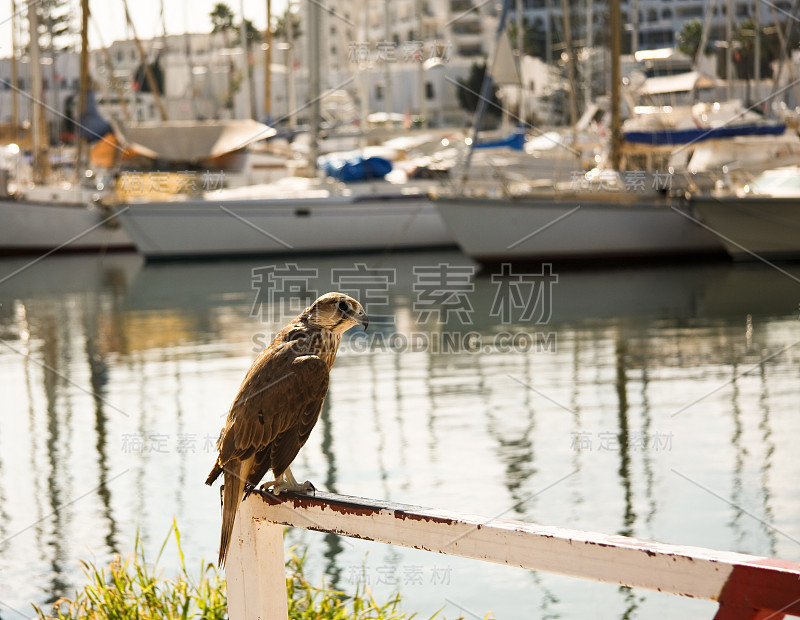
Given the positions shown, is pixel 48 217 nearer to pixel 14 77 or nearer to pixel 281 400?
pixel 14 77

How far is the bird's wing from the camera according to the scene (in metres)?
2.48

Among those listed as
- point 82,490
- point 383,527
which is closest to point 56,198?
point 82,490

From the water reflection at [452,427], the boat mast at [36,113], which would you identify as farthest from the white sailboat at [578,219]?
the boat mast at [36,113]

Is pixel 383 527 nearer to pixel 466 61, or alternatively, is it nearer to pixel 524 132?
pixel 524 132

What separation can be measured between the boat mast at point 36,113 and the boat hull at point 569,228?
40.2ft

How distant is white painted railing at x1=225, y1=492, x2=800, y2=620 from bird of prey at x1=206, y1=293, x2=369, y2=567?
0.11 meters

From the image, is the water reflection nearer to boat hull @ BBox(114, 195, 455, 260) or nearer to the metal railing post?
the metal railing post

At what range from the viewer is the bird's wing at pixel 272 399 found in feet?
8.15

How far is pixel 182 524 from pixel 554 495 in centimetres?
213

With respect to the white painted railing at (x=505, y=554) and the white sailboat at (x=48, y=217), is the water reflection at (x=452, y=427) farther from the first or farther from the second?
the white sailboat at (x=48, y=217)

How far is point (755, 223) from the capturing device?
1905 cm

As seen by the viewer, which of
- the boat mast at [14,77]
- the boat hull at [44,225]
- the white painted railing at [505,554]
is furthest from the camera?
the boat mast at [14,77]

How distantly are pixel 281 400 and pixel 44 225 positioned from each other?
24470 millimetres

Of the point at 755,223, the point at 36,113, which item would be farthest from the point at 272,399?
the point at 36,113
